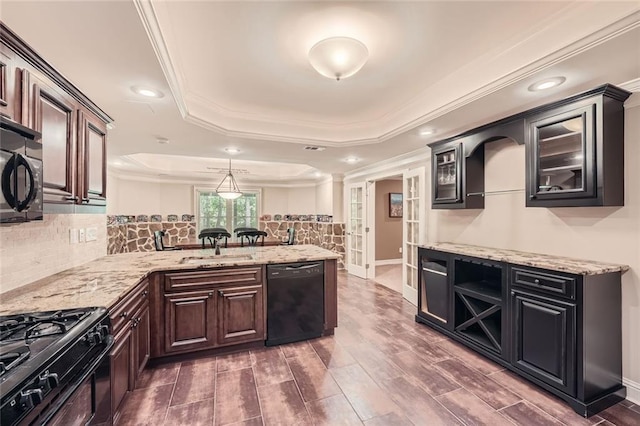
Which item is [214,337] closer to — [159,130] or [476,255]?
[159,130]

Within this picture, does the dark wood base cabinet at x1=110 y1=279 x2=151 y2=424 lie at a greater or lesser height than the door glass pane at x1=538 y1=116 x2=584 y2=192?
lesser

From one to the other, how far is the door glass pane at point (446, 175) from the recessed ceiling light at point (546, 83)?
1.17 m

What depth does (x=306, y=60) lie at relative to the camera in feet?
7.59

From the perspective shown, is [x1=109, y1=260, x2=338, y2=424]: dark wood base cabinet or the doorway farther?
the doorway

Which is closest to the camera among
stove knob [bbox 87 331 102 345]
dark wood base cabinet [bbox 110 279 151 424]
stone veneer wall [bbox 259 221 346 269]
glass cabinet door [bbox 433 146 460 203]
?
stove knob [bbox 87 331 102 345]

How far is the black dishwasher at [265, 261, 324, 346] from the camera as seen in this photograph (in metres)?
2.94

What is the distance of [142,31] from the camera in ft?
4.91

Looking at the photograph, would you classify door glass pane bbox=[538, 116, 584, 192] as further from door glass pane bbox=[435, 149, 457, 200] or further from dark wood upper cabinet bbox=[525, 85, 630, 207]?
door glass pane bbox=[435, 149, 457, 200]

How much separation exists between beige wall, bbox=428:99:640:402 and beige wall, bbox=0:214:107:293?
415 cm

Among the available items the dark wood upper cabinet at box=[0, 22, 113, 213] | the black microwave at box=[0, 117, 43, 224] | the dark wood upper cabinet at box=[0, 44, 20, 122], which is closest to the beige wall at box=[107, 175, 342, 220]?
the dark wood upper cabinet at box=[0, 22, 113, 213]

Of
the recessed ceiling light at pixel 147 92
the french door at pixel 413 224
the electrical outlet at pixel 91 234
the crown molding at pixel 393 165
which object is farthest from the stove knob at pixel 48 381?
the crown molding at pixel 393 165

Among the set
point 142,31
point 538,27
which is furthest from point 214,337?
point 538,27

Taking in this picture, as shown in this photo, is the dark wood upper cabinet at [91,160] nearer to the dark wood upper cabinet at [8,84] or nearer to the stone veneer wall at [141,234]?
the dark wood upper cabinet at [8,84]

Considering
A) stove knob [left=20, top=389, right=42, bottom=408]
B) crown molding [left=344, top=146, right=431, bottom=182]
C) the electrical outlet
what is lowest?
stove knob [left=20, top=389, right=42, bottom=408]
